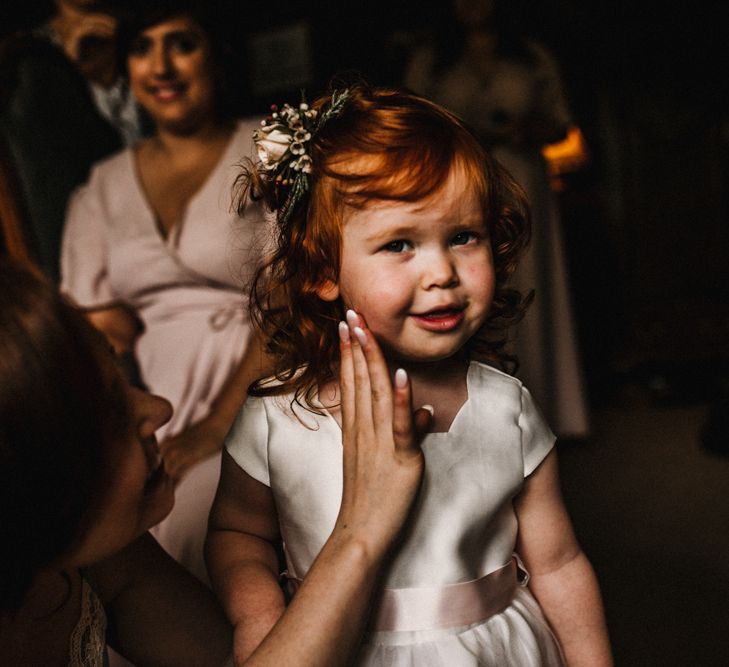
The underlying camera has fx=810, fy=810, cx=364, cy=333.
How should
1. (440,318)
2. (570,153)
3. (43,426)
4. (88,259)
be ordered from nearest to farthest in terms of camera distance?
1. (43,426)
2. (440,318)
3. (88,259)
4. (570,153)

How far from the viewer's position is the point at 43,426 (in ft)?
2.35

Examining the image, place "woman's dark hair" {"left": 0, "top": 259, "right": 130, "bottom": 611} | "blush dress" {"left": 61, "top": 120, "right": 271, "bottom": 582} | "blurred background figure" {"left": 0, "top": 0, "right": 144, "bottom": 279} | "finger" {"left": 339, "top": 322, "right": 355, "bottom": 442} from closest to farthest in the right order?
"woman's dark hair" {"left": 0, "top": 259, "right": 130, "bottom": 611} < "finger" {"left": 339, "top": 322, "right": 355, "bottom": 442} < "blush dress" {"left": 61, "top": 120, "right": 271, "bottom": 582} < "blurred background figure" {"left": 0, "top": 0, "right": 144, "bottom": 279}

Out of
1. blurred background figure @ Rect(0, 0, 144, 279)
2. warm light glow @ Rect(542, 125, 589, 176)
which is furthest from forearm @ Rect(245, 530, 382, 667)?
warm light glow @ Rect(542, 125, 589, 176)

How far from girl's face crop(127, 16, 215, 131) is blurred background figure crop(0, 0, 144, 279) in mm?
202

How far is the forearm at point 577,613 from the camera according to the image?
1.00m

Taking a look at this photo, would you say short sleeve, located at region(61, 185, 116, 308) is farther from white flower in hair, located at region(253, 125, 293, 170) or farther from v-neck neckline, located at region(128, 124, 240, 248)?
white flower in hair, located at region(253, 125, 293, 170)

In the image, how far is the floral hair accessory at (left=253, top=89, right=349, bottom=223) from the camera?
1.00 metres

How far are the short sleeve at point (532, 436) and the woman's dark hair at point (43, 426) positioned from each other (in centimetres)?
50

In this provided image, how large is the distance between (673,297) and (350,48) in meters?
2.38

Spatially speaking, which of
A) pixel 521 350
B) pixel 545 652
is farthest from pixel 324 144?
pixel 521 350

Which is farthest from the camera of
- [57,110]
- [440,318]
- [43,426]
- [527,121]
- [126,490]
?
[527,121]

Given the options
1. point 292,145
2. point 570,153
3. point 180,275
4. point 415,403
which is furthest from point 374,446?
point 570,153

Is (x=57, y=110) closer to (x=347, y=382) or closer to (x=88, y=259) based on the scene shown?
(x=88, y=259)

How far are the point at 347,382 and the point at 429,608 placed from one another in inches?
11.3
